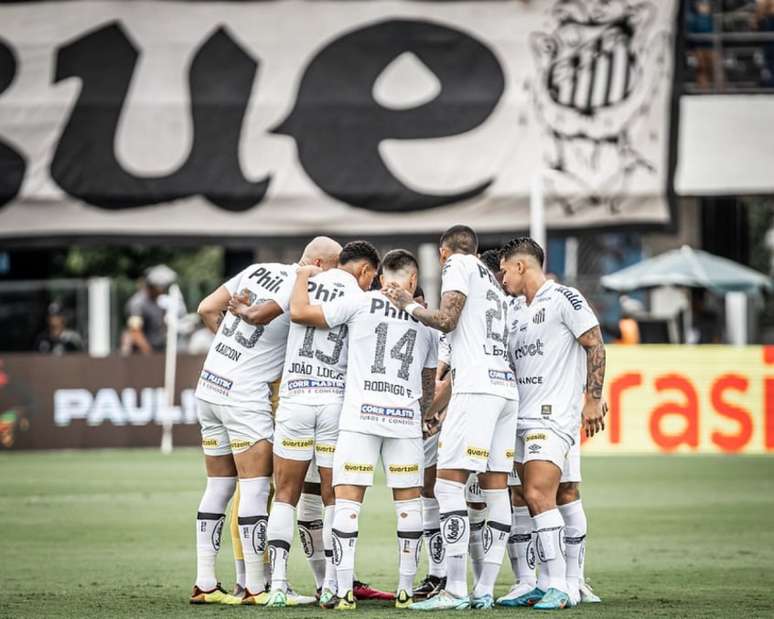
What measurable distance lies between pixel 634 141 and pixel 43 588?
63.3 feet

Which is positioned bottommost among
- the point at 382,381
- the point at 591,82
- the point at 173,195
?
the point at 382,381

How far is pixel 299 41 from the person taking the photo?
2917cm

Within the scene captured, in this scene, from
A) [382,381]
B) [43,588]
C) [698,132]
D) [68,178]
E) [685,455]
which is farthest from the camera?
[698,132]

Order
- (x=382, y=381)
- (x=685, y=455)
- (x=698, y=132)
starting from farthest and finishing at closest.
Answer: (x=698, y=132) < (x=685, y=455) < (x=382, y=381)

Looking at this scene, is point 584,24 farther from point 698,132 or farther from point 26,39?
point 26,39

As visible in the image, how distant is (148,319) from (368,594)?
16601 mm

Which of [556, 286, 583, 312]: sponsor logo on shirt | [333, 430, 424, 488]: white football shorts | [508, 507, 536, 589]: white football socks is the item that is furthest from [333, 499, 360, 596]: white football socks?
[556, 286, 583, 312]: sponsor logo on shirt

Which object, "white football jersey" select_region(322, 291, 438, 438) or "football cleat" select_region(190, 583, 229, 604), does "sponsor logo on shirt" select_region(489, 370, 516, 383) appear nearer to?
"white football jersey" select_region(322, 291, 438, 438)

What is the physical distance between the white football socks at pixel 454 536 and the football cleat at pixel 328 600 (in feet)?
2.43

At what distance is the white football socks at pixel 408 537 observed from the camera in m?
10.5

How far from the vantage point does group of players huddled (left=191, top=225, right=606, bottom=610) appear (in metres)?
10.5

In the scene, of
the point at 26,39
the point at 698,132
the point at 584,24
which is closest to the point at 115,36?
the point at 26,39

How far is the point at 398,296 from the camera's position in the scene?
34.6ft

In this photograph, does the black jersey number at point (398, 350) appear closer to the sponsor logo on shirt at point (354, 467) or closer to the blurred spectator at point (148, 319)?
the sponsor logo on shirt at point (354, 467)
